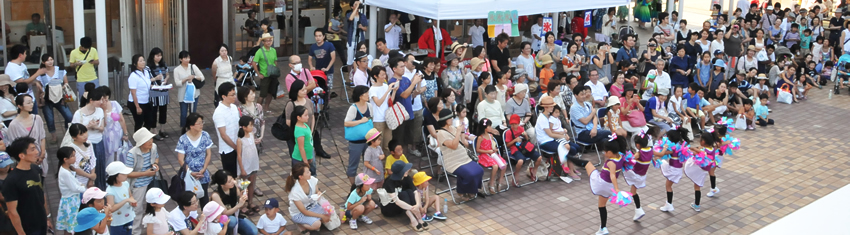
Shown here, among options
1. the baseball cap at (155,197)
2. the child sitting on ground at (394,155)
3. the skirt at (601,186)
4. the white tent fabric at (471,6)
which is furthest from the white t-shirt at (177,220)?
the white tent fabric at (471,6)

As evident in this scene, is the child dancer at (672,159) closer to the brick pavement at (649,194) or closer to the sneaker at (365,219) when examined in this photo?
the brick pavement at (649,194)

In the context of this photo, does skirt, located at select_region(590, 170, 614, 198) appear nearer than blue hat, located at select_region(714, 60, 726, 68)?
Yes

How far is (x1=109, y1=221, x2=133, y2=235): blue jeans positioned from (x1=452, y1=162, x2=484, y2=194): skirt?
11.7ft

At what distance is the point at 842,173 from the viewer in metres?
10.9

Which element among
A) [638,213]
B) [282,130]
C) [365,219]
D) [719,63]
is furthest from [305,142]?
[719,63]

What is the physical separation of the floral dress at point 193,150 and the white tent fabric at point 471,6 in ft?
15.5

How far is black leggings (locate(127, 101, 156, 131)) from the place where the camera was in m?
10.2

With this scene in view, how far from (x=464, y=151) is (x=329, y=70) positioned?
396 cm

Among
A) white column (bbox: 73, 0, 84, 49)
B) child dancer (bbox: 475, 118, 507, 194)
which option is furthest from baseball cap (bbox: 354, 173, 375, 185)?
white column (bbox: 73, 0, 84, 49)

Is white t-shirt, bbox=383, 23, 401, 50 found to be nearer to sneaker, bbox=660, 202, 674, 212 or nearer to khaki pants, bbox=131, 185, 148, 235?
sneaker, bbox=660, 202, 674, 212

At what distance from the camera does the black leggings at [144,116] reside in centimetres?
1022

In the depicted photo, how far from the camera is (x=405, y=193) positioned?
27.5ft

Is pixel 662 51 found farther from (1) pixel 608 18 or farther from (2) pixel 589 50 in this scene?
(1) pixel 608 18

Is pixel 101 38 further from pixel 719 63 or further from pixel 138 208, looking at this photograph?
pixel 719 63
